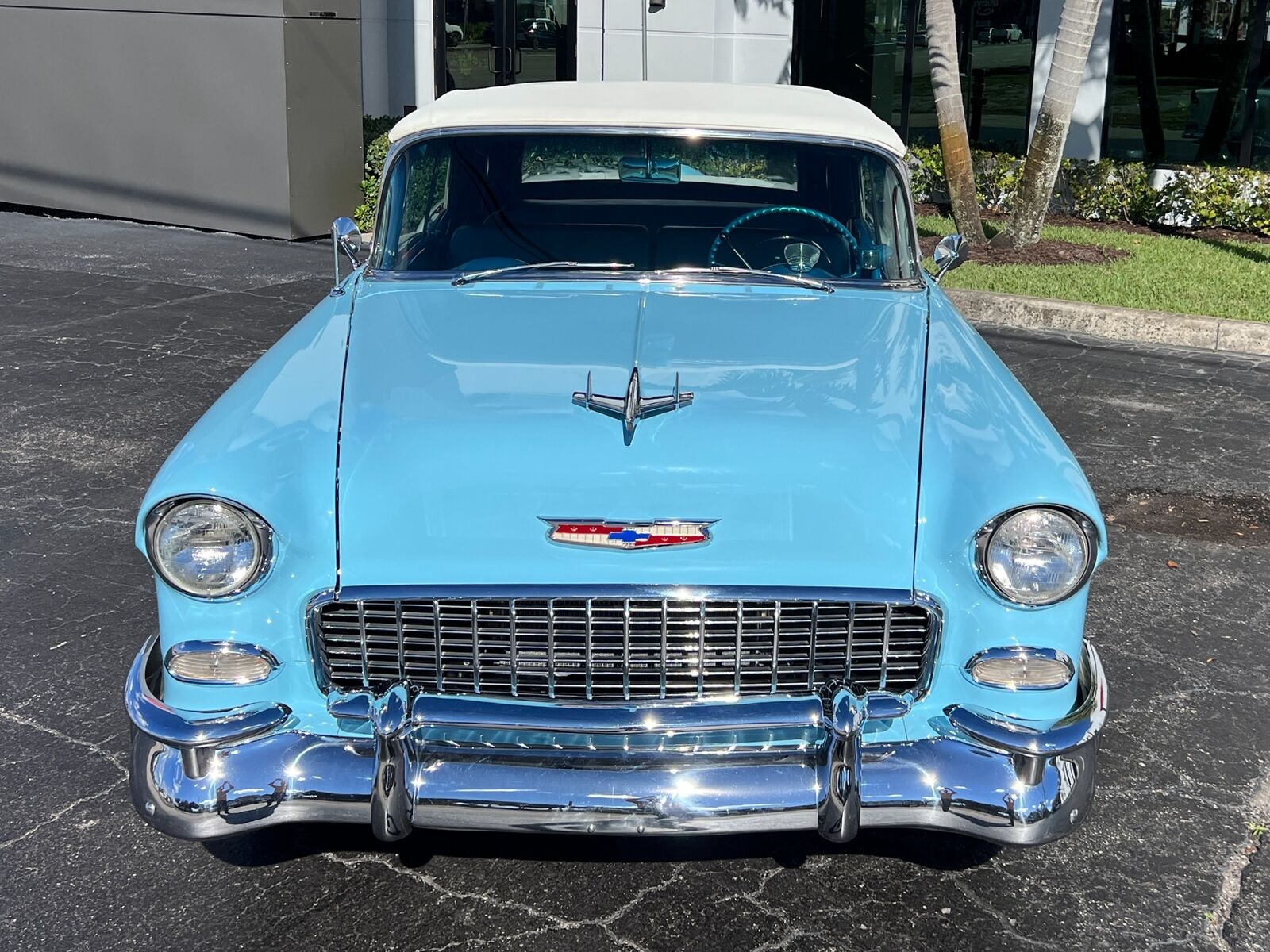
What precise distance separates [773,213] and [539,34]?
487 inches

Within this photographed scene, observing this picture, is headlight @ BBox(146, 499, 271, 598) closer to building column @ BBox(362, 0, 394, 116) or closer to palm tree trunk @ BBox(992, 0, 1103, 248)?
palm tree trunk @ BBox(992, 0, 1103, 248)

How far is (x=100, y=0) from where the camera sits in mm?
12344

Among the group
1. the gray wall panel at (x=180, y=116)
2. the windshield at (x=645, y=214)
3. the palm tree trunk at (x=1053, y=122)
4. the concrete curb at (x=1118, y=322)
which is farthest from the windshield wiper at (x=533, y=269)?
the gray wall panel at (x=180, y=116)

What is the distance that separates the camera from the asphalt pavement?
3.02m

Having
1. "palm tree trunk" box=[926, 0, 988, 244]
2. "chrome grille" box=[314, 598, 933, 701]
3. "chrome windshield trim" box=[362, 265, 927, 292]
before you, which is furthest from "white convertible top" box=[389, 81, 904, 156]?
"palm tree trunk" box=[926, 0, 988, 244]

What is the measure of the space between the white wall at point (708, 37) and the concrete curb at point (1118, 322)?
21.5 feet

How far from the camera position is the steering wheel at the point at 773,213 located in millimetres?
4152

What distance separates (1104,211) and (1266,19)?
2.22 metres

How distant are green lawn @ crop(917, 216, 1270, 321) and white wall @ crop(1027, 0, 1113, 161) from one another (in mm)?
2275

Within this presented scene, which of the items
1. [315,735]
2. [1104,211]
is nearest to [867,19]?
[1104,211]

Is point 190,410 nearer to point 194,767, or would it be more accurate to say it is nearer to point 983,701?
point 194,767

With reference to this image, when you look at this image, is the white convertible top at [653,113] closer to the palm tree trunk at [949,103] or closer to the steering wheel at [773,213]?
the steering wheel at [773,213]

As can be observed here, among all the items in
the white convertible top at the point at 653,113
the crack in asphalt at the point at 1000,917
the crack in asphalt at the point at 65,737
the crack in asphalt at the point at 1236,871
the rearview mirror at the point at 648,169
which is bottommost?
the crack in asphalt at the point at 1000,917

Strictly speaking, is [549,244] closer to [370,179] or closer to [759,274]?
[759,274]
